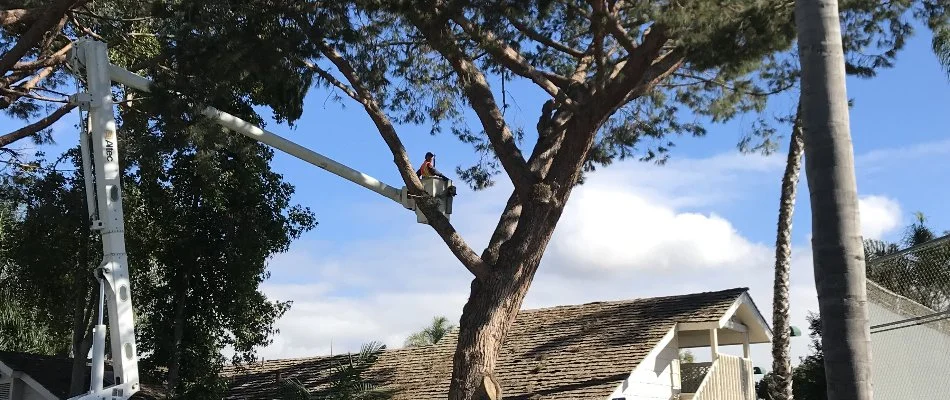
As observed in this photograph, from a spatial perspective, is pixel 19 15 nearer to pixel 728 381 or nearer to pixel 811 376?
pixel 728 381

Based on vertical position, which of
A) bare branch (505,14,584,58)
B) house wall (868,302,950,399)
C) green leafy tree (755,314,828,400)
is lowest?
green leafy tree (755,314,828,400)

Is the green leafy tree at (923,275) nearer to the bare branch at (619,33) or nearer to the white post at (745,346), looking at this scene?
the bare branch at (619,33)

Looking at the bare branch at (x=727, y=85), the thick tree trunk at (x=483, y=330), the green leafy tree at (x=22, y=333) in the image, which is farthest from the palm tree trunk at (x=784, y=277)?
the green leafy tree at (x=22, y=333)

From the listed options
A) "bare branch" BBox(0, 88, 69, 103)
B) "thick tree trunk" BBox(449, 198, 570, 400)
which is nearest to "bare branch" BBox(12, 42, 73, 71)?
"bare branch" BBox(0, 88, 69, 103)

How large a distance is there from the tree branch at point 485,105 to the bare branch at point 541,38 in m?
0.93

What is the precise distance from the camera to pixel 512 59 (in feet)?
47.6

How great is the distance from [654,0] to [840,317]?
7.79 m

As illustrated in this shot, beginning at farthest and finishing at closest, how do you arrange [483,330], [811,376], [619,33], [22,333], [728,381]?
1. [22,333]
2. [811,376]
3. [728,381]
4. [483,330]
5. [619,33]

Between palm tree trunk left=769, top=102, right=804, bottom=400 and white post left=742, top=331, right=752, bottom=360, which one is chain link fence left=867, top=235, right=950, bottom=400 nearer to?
palm tree trunk left=769, top=102, right=804, bottom=400

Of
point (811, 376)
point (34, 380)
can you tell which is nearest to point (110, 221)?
point (34, 380)

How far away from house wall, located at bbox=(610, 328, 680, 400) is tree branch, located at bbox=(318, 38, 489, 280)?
15.4 ft

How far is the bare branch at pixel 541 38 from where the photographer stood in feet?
48.3

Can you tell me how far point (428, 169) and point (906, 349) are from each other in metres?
6.97

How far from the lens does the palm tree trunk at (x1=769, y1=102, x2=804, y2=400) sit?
16.9m
